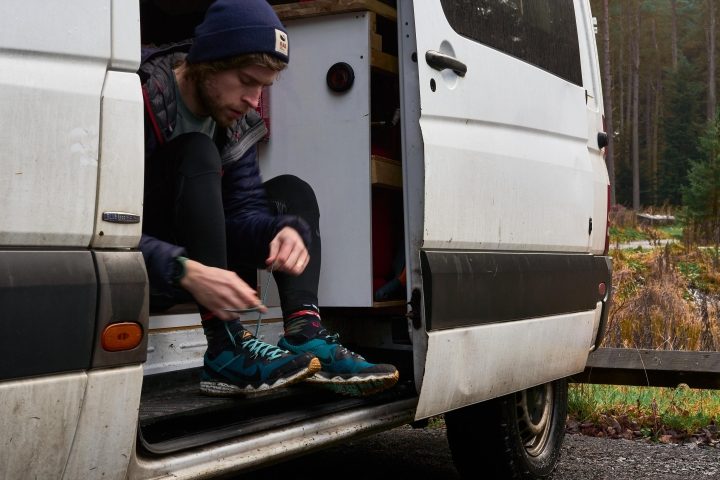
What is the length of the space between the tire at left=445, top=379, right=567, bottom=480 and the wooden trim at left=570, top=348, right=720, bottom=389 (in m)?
1.07

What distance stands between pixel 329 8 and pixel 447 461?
230 cm

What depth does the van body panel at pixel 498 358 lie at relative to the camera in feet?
10.6

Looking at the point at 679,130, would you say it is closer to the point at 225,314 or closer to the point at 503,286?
the point at 503,286

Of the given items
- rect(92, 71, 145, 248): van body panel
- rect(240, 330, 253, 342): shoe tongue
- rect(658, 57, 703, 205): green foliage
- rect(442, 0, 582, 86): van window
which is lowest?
rect(240, 330, 253, 342): shoe tongue

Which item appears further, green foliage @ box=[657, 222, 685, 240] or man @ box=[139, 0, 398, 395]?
green foliage @ box=[657, 222, 685, 240]

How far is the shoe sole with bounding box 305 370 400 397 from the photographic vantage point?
3.08m

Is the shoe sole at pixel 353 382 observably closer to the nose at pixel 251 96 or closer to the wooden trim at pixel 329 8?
the nose at pixel 251 96

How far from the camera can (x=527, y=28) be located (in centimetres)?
401

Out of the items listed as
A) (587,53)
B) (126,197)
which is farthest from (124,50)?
(587,53)

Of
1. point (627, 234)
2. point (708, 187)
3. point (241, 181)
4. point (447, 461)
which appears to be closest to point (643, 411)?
point (447, 461)

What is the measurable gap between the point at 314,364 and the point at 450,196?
2.54 feet

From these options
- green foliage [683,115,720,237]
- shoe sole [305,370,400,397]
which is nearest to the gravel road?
shoe sole [305,370,400,397]

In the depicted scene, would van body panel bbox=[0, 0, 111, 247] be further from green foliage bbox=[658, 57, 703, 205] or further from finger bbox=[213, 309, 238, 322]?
green foliage bbox=[658, 57, 703, 205]

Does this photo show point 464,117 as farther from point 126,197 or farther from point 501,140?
point 126,197
